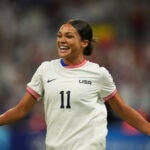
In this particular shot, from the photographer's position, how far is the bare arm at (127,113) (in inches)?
201

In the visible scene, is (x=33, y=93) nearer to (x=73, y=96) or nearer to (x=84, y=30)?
(x=73, y=96)

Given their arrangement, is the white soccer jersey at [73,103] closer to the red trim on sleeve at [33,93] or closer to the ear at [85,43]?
the red trim on sleeve at [33,93]

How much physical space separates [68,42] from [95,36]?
523 cm

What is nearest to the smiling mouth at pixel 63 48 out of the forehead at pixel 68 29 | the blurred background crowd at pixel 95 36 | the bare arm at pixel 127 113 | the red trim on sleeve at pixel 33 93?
the forehead at pixel 68 29

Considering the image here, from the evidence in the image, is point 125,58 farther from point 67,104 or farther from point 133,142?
point 67,104

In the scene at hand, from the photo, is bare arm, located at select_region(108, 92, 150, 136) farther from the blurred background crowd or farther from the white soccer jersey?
the blurred background crowd

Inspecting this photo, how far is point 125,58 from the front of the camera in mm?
10305

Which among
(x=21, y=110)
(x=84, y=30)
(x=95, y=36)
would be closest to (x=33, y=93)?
(x=21, y=110)

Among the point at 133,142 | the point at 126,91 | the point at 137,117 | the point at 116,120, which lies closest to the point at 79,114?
the point at 137,117

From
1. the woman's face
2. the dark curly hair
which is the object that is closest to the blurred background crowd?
the dark curly hair

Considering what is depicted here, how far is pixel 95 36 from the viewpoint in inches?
398

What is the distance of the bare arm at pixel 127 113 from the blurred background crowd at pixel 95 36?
3.85 m

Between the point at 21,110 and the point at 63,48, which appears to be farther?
the point at 21,110

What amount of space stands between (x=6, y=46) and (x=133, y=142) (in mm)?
3473
